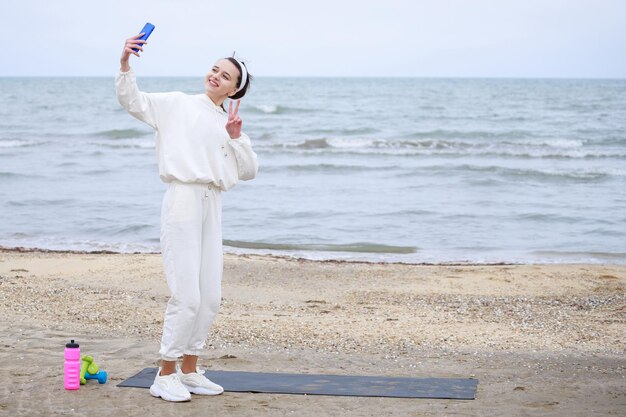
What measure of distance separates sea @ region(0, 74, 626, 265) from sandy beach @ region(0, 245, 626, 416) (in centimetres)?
205

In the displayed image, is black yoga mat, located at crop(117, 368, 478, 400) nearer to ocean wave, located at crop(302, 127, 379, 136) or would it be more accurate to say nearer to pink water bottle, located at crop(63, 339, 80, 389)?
pink water bottle, located at crop(63, 339, 80, 389)

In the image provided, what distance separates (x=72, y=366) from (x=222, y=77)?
2009 millimetres

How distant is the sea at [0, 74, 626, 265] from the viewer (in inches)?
546

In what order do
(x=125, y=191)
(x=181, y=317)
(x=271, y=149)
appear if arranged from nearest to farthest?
(x=181, y=317) < (x=125, y=191) < (x=271, y=149)

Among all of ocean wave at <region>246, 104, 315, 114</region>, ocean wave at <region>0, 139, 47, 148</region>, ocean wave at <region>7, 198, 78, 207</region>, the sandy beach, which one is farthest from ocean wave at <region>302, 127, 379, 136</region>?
the sandy beach

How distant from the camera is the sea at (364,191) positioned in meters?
13.9

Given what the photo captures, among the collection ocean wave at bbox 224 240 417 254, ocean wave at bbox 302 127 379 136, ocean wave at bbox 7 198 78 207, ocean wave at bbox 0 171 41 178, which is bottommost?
ocean wave at bbox 224 240 417 254

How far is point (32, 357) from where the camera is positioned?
6.61 meters

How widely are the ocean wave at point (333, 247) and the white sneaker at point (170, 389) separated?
7.87m

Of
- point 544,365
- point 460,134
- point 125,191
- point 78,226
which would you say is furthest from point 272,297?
point 460,134

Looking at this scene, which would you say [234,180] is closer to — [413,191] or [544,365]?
[544,365]

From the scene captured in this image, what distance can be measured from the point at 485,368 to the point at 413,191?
42.5 feet

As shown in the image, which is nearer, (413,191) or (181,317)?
(181,317)

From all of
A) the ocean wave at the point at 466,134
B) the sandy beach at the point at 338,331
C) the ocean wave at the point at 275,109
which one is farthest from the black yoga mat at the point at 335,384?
the ocean wave at the point at 275,109
